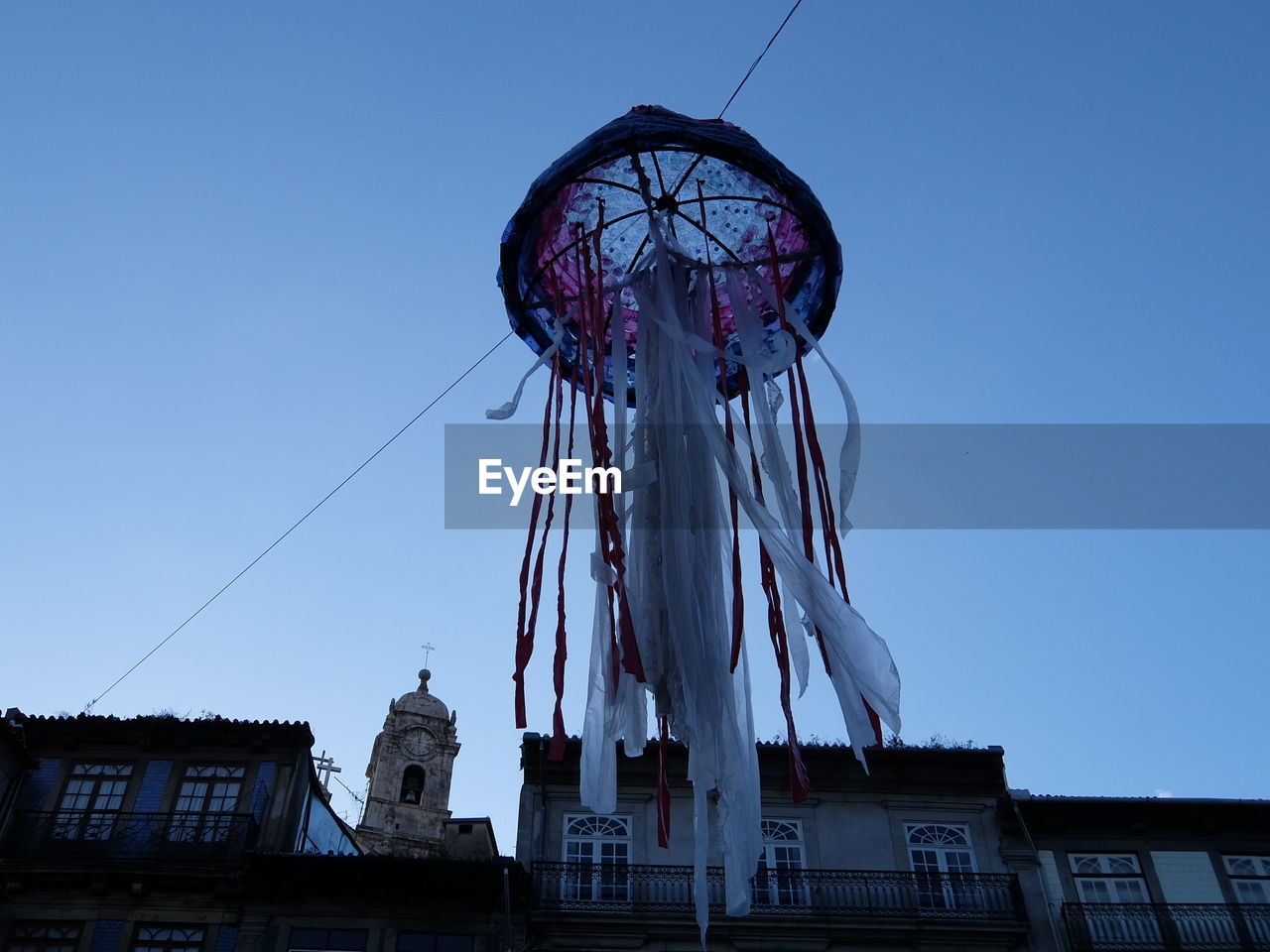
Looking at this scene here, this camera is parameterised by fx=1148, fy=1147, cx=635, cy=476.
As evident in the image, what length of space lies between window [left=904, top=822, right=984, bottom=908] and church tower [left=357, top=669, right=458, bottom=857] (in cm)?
2064

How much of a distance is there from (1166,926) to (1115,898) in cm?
73

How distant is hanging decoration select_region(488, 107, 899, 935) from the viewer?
16.8ft

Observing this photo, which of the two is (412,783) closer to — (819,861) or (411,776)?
(411,776)

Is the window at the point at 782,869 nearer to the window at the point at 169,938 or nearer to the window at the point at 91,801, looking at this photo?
the window at the point at 169,938

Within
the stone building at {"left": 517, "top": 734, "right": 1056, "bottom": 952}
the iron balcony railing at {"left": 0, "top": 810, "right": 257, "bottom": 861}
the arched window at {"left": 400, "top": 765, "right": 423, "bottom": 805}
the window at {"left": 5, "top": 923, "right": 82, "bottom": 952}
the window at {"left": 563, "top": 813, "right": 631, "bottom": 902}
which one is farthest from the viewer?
the arched window at {"left": 400, "top": 765, "right": 423, "bottom": 805}

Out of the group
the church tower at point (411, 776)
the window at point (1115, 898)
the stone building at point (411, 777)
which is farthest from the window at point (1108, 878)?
the church tower at point (411, 776)

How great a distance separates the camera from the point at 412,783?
124 feet

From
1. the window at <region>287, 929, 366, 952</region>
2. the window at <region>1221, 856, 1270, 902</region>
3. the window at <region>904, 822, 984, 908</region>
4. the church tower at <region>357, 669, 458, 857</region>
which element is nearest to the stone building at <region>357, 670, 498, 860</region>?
the church tower at <region>357, 669, 458, 857</region>

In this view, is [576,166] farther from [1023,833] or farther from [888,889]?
[1023,833]

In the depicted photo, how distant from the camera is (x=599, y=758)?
17.7 feet

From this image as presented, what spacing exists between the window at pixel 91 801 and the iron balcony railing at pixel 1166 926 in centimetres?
1366

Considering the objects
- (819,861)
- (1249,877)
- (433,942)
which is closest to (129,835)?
(433,942)

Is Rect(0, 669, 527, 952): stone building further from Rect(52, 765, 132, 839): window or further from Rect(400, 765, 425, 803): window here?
Rect(400, 765, 425, 803): window

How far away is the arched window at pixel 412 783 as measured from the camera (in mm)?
37344
